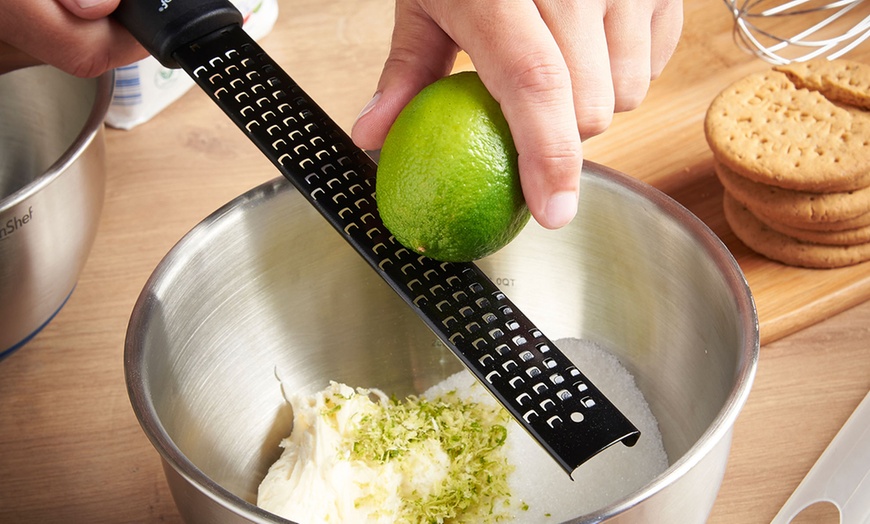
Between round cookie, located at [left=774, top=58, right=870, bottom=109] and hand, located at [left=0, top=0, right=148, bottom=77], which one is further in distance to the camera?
round cookie, located at [left=774, top=58, right=870, bottom=109]

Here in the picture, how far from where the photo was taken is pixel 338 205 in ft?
2.09

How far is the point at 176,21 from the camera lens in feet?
2.30

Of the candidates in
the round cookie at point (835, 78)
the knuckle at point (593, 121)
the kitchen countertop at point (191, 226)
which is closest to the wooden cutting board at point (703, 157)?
the kitchen countertop at point (191, 226)

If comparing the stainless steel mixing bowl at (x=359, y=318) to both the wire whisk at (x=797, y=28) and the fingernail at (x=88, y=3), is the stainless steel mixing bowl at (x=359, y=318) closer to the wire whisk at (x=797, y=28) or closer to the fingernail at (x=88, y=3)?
the fingernail at (x=88, y=3)

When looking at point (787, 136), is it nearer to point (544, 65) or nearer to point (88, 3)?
point (544, 65)

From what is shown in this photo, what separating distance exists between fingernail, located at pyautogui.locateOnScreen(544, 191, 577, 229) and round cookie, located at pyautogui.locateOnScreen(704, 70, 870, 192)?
44 centimetres

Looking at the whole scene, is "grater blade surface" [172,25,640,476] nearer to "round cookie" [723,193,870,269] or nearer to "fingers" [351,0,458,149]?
"fingers" [351,0,458,149]

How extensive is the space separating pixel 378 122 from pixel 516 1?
0.14m

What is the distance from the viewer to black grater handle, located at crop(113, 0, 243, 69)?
27.6 inches

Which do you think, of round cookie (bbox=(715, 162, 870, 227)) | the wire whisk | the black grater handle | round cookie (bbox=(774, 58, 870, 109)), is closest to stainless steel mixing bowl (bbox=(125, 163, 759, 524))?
the black grater handle

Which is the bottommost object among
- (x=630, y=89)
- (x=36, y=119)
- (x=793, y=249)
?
(x=793, y=249)

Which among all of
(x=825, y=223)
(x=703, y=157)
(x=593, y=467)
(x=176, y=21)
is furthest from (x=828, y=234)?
(x=176, y=21)

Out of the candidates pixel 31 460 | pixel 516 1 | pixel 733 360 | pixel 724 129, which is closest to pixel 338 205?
pixel 516 1

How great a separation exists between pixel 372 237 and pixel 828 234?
54 centimetres
